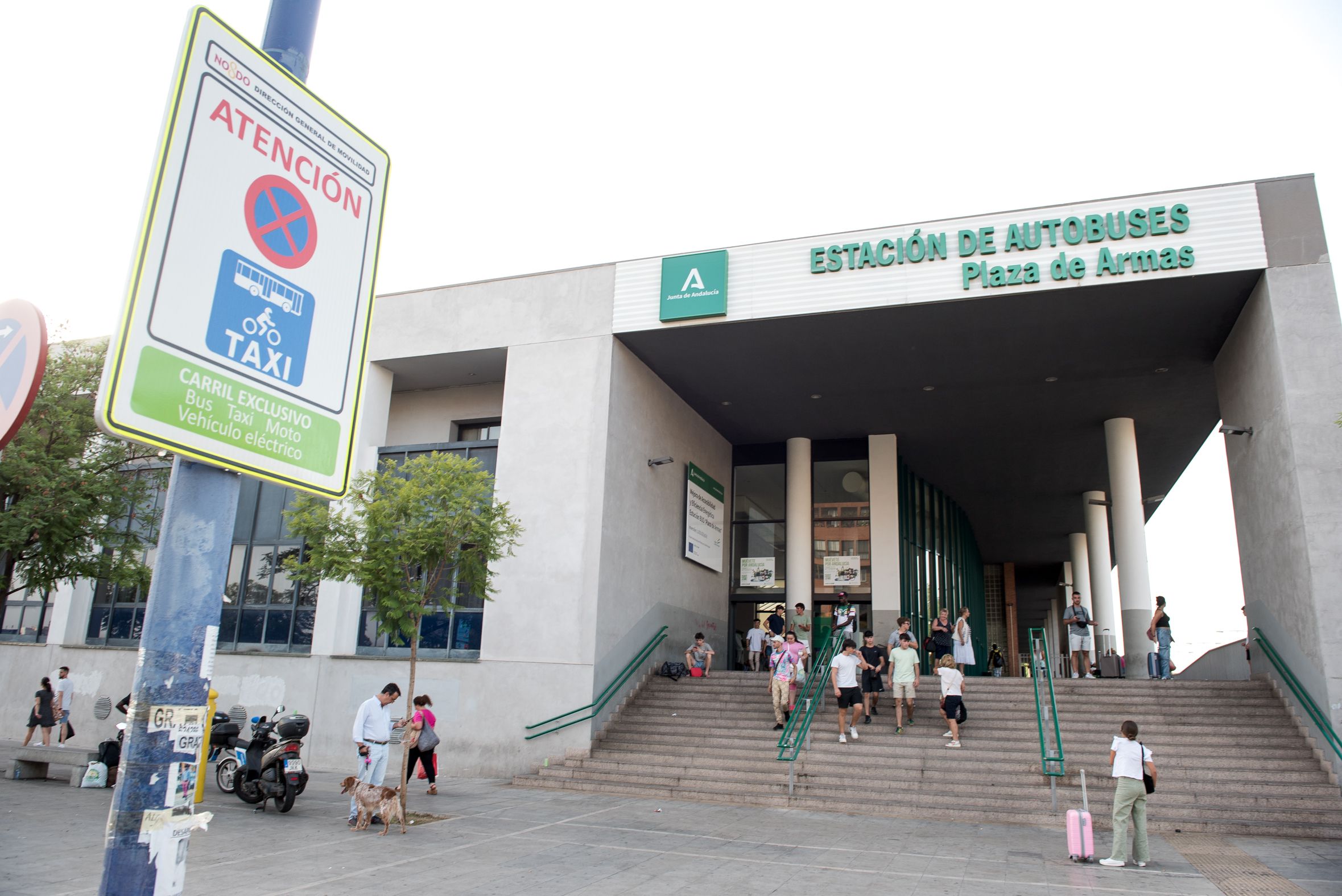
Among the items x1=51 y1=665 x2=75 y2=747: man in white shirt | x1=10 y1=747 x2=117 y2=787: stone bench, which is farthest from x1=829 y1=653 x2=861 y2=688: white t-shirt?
x1=51 y1=665 x2=75 y2=747: man in white shirt

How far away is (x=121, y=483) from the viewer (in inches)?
587

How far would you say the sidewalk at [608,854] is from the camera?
7.55 meters

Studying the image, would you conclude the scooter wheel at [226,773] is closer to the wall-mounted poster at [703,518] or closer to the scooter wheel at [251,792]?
the scooter wheel at [251,792]

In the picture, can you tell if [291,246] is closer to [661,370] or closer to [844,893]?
[844,893]

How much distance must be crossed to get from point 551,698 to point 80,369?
9425 millimetres

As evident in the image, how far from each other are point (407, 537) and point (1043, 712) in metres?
10.6

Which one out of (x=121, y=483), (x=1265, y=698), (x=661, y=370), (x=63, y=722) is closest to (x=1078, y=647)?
(x=1265, y=698)

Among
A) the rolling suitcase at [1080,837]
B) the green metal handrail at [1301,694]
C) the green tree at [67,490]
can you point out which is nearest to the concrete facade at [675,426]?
the green metal handrail at [1301,694]

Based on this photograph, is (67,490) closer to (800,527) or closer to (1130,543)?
(800,527)

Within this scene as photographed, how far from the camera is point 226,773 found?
1225 centimetres

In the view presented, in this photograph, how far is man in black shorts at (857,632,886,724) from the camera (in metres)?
15.2

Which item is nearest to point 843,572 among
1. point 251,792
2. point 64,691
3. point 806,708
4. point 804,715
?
point 806,708

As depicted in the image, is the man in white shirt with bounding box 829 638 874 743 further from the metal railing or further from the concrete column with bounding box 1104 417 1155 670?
the concrete column with bounding box 1104 417 1155 670

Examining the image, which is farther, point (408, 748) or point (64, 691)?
point (64, 691)
